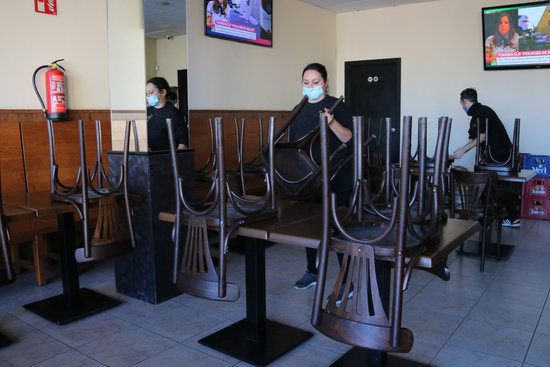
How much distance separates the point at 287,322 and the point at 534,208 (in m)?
4.39

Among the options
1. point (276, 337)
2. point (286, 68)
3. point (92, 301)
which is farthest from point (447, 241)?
point (286, 68)

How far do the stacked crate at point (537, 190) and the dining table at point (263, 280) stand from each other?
4.35 meters

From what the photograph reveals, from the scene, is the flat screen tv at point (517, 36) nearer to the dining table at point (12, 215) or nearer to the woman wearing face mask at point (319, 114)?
the woman wearing face mask at point (319, 114)

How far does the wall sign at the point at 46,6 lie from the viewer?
12.6 ft

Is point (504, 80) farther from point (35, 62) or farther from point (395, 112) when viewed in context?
point (35, 62)

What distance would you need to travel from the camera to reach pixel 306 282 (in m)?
3.47

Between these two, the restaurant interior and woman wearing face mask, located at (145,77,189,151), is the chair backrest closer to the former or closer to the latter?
the restaurant interior

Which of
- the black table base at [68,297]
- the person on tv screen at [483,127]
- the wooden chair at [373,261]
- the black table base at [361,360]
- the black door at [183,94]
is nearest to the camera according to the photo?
the wooden chair at [373,261]

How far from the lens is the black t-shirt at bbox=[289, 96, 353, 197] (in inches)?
119

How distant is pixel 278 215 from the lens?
2.22 m

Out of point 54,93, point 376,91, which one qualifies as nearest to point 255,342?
point 54,93

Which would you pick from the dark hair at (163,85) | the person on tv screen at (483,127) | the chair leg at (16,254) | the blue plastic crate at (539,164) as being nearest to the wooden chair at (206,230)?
the dark hair at (163,85)

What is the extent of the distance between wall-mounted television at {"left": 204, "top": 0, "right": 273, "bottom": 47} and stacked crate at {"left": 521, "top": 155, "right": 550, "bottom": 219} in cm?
357

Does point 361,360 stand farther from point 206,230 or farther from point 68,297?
point 68,297
